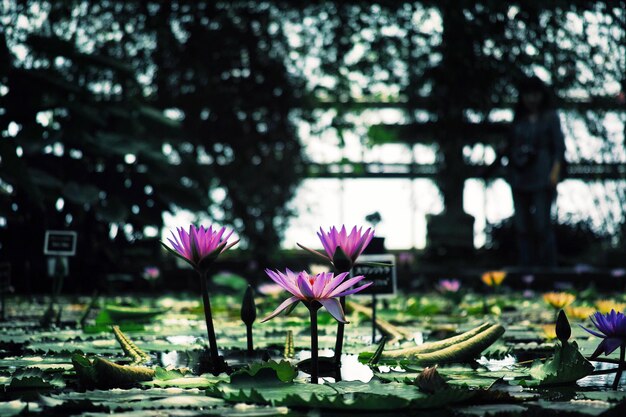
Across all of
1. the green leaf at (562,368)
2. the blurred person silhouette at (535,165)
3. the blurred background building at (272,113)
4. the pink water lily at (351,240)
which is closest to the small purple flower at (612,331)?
the green leaf at (562,368)

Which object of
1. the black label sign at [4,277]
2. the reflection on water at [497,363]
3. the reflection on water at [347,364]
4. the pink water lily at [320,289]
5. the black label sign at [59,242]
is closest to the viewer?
the pink water lily at [320,289]

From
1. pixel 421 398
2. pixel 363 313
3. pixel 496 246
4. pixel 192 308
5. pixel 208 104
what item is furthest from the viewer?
pixel 496 246

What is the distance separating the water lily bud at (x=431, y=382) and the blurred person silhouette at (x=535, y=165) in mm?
5072

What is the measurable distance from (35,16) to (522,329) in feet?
15.8

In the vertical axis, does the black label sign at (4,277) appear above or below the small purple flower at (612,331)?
above

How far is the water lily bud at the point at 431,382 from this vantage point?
3.91ft

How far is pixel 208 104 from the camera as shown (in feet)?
24.7

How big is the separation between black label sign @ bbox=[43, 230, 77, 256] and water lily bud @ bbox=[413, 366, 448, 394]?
178cm

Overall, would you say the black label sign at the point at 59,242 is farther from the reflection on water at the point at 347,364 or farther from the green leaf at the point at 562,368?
the green leaf at the point at 562,368

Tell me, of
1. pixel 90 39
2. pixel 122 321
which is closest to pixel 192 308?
pixel 122 321

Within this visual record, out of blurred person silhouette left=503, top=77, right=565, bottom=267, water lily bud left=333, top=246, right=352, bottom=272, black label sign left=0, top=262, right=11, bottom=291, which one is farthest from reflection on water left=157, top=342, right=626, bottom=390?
blurred person silhouette left=503, top=77, right=565, bottom=267

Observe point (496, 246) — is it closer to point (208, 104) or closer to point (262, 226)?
point (262, 226)

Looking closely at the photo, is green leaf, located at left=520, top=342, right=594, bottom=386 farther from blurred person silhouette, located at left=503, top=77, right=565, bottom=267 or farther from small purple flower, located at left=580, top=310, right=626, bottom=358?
blurred person silhouette, located at left=503, top=77, right=565, bottom=267

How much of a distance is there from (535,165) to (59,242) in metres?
4.47
